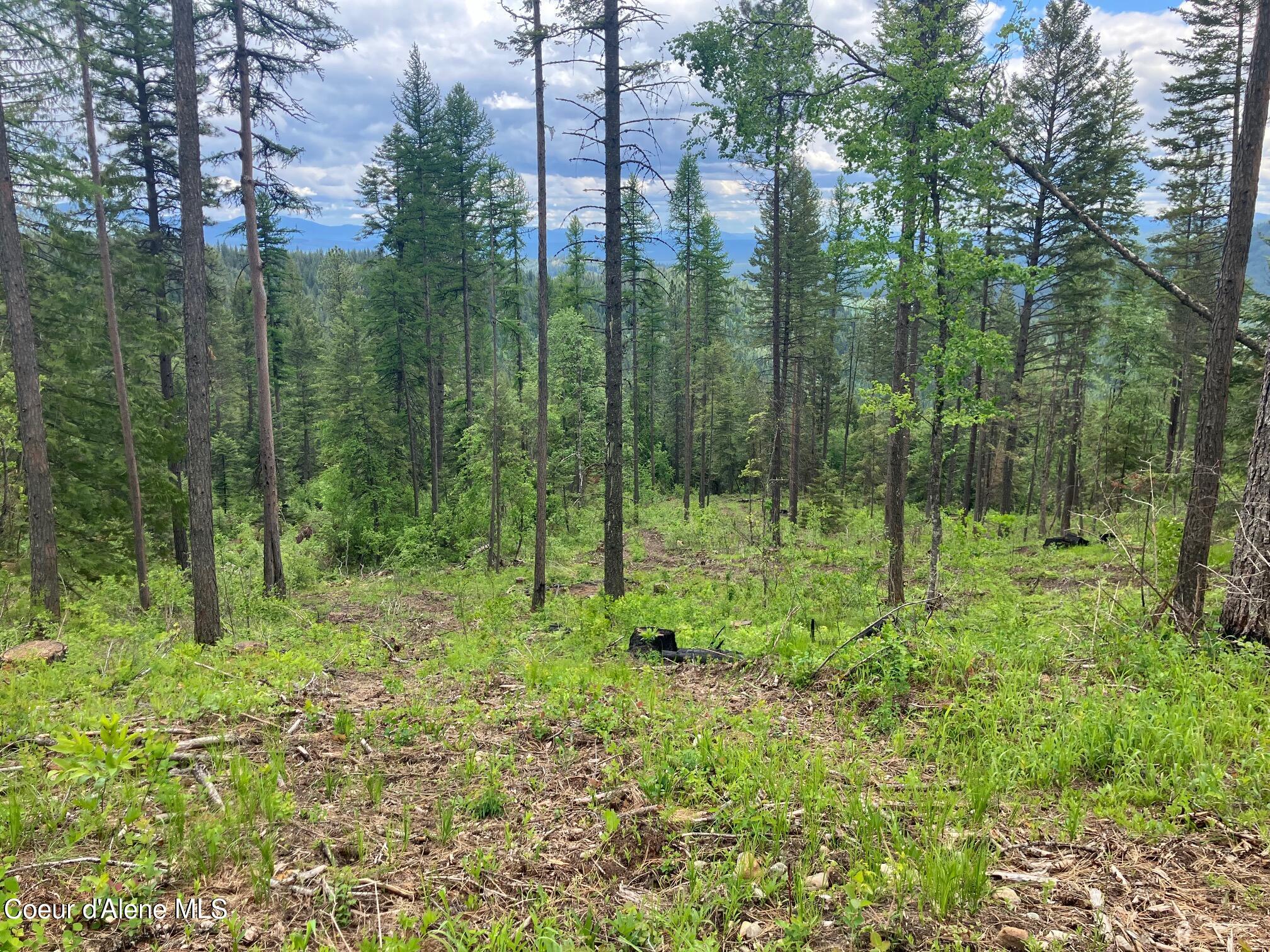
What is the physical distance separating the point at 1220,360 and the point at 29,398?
18.6 meters

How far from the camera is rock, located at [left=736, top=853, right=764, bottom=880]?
3242mm

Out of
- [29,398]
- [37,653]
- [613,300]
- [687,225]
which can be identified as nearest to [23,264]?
[29,398]

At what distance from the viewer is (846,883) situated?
3.12 meters

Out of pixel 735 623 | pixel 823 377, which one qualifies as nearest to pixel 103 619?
pixel 735 623

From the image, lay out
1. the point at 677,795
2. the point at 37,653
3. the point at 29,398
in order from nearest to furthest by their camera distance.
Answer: the point at 677,795
the point at 37,653
the point at 29,398

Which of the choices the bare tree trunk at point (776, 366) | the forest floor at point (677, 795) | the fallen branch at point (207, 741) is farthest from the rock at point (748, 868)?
the bare tree trunk at point (776, 366)

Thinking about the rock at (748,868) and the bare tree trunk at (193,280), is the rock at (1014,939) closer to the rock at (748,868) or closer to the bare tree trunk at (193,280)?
the rock at (748,868)

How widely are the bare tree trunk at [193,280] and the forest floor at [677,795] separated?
240 cm

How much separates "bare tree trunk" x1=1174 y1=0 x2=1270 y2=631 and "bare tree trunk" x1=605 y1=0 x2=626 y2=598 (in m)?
7.81

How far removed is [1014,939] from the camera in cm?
271

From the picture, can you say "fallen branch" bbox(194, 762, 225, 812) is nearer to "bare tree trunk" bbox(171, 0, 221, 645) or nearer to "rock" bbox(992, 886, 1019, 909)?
"rock" bbox(992, 886, 1019, 909)

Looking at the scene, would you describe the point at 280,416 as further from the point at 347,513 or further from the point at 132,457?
the point at 132,457

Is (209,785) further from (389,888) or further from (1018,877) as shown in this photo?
(1018,877)

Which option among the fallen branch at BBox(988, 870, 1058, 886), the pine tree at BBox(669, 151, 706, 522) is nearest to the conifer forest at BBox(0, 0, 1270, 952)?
the fallen branch at BBox(988, 870, 1058, 886)
